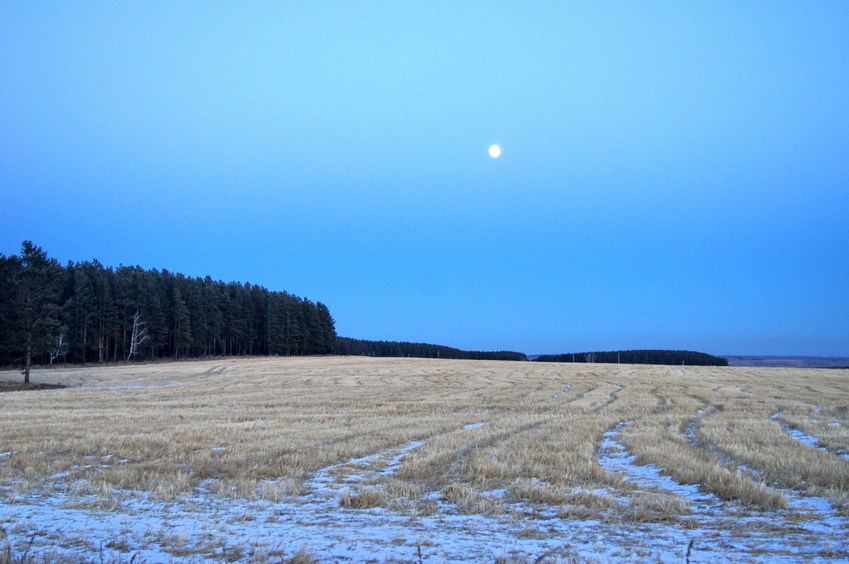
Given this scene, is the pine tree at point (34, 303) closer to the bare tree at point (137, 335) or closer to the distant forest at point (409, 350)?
the bare tree at point (137, 335)

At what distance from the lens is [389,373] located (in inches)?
2062

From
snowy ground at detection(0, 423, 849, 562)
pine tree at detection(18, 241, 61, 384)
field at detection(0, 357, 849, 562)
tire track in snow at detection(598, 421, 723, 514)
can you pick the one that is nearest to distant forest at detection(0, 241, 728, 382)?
pine tree at detection(18, 241, 61, 384)

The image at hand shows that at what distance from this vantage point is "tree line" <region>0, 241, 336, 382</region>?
4597 centimetres

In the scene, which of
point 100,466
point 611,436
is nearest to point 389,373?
point 611,436

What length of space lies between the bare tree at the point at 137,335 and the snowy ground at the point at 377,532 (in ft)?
238

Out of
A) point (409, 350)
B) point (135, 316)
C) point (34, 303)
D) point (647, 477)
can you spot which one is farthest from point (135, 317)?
point (409, 350)

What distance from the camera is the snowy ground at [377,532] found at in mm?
6590

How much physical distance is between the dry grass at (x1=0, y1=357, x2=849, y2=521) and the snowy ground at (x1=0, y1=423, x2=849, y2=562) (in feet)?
1.50

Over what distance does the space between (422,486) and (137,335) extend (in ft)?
258

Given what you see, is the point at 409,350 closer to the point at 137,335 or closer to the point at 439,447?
the point at 137,335

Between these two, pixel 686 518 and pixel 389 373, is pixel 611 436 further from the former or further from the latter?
pixel 389 373

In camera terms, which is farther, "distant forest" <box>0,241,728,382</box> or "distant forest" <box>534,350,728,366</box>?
"distant forest" <box>534,350,728,366</box>

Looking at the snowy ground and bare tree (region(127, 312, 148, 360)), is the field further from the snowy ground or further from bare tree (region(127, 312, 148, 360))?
bare tree (region(127, 312, 148, 360))

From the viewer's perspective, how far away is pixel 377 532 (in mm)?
7520
